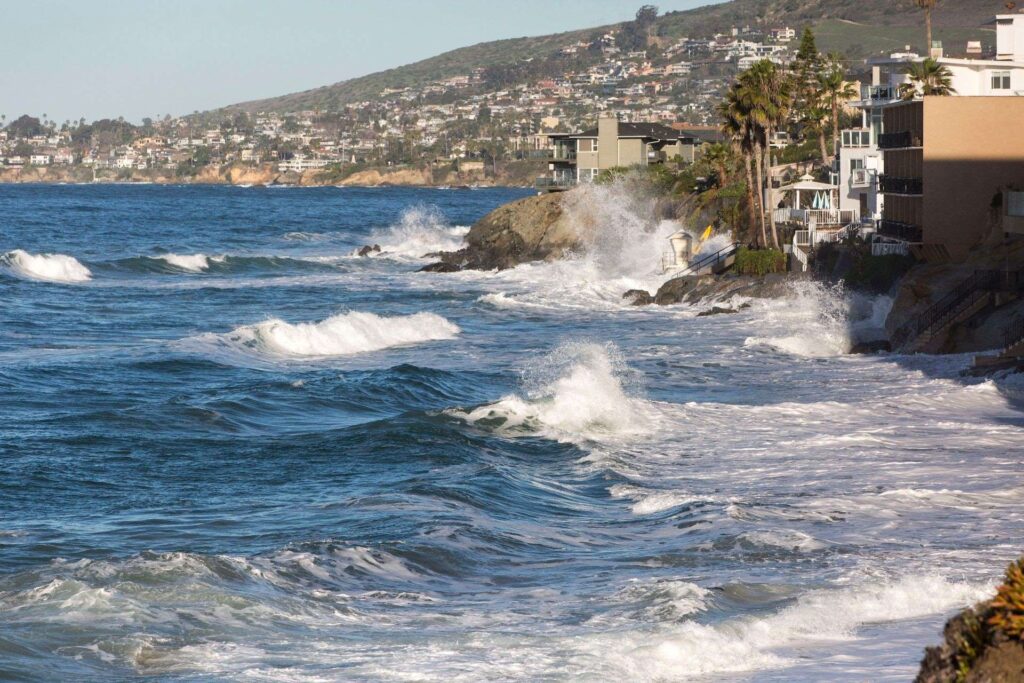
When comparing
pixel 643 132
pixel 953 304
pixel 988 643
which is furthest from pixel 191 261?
pixel 988 643

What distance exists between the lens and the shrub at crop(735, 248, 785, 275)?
5784cm

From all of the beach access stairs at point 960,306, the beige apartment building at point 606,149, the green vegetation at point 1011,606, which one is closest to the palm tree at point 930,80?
the beach access stairs at point 960,306

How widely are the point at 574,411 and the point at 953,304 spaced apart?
1390cm

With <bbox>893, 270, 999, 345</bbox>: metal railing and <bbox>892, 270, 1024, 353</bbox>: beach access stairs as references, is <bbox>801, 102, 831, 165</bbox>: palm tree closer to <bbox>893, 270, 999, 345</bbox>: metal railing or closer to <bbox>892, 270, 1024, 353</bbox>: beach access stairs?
<bbox>893, 270, 999, 345</bbox>: metal railing

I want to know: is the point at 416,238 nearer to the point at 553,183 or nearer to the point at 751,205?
the point at 553,183

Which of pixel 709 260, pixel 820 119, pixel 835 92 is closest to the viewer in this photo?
pixel 709 260

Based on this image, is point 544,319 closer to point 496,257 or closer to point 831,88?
point 496,257

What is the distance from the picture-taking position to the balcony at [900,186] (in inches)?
1949

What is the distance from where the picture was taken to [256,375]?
38.7 m

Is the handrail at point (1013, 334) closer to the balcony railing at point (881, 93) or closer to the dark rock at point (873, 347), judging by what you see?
the dark rock at point (873, 347)

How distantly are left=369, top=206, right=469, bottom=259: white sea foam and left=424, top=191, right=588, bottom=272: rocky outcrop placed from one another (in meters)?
7.19

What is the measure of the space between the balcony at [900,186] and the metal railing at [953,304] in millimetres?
9118

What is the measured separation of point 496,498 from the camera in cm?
2412

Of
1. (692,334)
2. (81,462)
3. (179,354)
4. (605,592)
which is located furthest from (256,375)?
(605,592)
